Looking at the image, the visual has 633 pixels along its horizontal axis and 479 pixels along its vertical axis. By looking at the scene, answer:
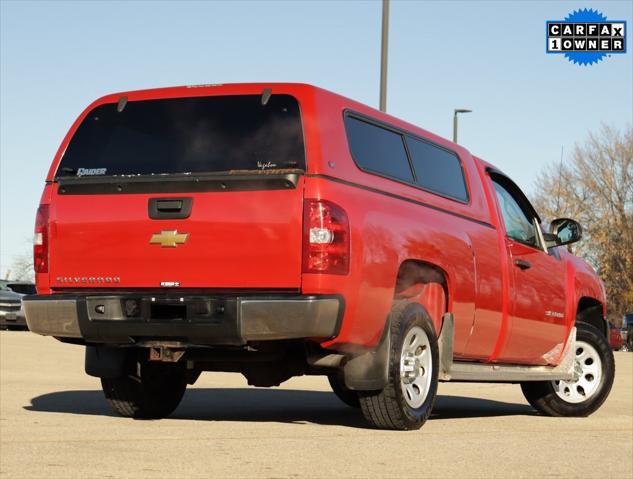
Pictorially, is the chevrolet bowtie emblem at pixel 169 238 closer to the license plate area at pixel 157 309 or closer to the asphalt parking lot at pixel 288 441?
the license plate area at pixel 157 309

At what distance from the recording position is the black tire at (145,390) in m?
9.43

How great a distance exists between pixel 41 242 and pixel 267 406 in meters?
3.38

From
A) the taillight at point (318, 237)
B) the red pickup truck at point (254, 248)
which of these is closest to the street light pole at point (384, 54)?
the red pickup truck at point (254, 248)

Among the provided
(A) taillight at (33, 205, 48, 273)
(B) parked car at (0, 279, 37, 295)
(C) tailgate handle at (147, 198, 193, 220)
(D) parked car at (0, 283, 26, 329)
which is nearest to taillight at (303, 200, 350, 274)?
(C) tailgate handle at (147, 198, 193, 220)

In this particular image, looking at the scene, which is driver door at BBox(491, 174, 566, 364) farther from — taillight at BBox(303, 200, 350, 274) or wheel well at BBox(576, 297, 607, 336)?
taillight at BBox(303, 200, 350, 274)

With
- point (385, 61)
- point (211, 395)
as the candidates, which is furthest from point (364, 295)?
point (385, 61)

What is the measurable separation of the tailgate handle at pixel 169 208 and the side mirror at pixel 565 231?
4.55 metres

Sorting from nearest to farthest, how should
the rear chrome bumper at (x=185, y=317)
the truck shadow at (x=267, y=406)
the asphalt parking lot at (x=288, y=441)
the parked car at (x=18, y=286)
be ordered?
the asphalt parking lot at (x=288, y=441) → the rear chrome bumper at (x=185, y=317) → the truck shadow at (x=267, y=406) → the parked car at (x=18, y=286)

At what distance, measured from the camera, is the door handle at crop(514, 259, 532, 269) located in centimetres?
1066

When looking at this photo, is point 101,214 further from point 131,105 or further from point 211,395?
point 211,395

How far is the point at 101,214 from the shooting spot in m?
8.43

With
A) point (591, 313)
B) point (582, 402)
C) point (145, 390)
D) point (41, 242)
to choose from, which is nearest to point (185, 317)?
point (41, 242)

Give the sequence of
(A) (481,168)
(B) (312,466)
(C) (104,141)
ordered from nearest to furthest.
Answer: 1. (B) (312,466)
2. (C) (104,141)
3. (A) (481,168)

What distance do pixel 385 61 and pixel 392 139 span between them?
37.4 feet
